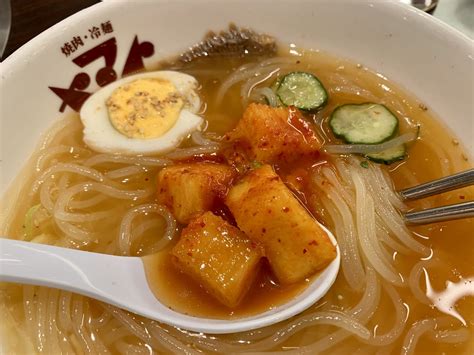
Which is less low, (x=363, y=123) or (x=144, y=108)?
(x=363, y=123)

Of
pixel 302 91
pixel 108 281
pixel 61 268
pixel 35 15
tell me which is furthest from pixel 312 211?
pixel 35 15

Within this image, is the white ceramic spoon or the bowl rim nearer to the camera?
the white ceramic spoon

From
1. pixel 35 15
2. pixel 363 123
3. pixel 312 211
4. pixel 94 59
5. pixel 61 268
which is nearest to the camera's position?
pixel 61 268

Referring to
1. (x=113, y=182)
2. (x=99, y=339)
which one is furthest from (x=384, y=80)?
(x=99, y=339)

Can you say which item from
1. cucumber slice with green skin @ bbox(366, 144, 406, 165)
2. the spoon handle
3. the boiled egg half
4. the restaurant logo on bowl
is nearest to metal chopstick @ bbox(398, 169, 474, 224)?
cucumber slice with green skin @ bbox(366, 144, 406, 165)

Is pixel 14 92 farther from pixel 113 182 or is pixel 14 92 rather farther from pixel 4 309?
pixel 4 309

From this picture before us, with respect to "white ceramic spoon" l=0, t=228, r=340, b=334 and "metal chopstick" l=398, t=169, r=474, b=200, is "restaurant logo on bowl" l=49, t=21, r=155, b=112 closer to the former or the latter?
"white ceramic spoon" l=0, t=228, r=340, b=334

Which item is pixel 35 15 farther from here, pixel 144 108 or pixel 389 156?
pixel 389 156
